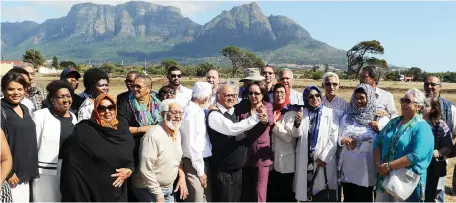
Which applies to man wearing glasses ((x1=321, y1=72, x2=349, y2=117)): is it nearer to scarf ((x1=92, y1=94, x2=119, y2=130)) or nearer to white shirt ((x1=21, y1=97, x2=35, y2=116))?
scarf ((x1=92, y1=94, x2=119, y2=130))

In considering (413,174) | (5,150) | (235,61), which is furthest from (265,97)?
(235,61)

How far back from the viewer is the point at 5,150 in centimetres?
307

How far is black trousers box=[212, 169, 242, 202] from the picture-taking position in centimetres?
425

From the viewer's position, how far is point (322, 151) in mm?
4375

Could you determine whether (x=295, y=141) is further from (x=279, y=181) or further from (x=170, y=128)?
(x=170, y=128)

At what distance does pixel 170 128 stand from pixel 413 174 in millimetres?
2353

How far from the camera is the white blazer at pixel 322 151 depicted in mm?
4383

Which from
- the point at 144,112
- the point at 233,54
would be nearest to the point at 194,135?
the point at 144,112

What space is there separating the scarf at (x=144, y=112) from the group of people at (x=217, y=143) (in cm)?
1

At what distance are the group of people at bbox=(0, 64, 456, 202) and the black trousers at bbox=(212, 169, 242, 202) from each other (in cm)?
1

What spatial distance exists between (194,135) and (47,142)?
1.40 m

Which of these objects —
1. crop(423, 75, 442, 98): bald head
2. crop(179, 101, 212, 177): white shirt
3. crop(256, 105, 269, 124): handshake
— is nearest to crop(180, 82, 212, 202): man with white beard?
crop(179, 101, 212, 177): white shirt

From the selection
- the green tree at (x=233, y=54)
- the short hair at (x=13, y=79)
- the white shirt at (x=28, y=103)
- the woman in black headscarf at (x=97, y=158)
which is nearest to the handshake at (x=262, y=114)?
the woman in black headscarf at (x=97, y=158)

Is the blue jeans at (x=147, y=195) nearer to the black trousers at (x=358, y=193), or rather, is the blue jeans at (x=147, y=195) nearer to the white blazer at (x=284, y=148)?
the white blazer at (x=284, y=148)
